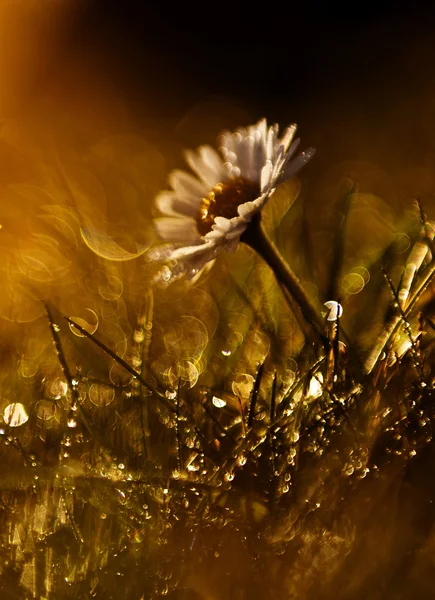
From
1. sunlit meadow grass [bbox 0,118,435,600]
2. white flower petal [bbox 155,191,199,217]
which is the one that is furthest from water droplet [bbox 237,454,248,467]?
white flower petal [bbox 155,191,199,217]

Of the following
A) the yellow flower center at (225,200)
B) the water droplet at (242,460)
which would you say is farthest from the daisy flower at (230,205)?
the water droplet at (242,460)

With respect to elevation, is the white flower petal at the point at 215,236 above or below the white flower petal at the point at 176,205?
below

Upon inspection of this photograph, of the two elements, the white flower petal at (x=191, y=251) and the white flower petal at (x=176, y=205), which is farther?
the white flower petal at (x=176, y=205)

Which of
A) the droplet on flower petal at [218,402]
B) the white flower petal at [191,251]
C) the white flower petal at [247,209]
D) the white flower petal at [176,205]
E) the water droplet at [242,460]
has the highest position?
the white flower petal at [176,205]

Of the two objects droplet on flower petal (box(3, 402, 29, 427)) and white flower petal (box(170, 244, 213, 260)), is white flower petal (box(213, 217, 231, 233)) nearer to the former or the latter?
white flower petal (box(170, 244, 213, 260))

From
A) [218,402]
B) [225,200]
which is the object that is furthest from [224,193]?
[218,402]

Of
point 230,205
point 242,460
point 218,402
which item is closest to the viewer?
point 242,460

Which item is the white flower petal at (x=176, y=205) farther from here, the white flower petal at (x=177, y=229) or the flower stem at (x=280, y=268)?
the flower stem at (x=280, y=268)

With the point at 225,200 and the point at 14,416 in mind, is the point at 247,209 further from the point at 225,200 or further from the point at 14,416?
the point at 14,416
